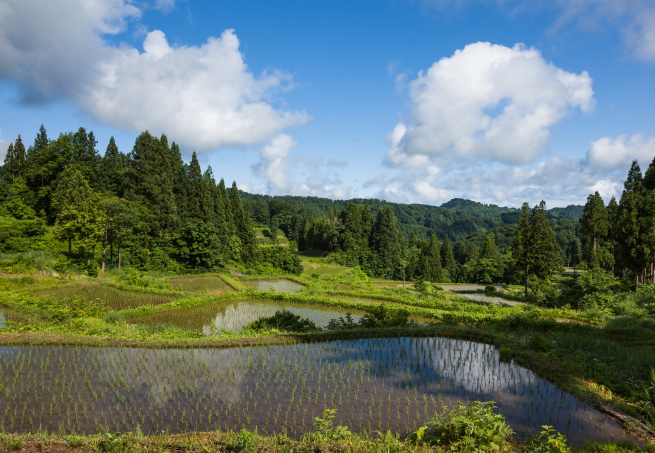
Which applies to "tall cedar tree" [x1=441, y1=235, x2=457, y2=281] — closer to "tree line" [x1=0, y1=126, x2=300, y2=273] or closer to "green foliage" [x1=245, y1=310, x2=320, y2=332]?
"tree line" [x1=0, y1=126, x2=300, y2=273]

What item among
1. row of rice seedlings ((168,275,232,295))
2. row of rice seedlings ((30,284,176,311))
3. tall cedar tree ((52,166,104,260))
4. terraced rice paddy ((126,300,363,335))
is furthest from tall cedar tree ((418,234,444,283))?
tall cedar tree ((52,166,104,260))

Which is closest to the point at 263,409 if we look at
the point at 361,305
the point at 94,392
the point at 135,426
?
the point at 135,426

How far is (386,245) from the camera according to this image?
63.5m

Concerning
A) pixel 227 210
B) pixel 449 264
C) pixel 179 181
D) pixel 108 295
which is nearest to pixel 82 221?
pixel 108 295

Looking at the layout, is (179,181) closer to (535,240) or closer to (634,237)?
(535,240)

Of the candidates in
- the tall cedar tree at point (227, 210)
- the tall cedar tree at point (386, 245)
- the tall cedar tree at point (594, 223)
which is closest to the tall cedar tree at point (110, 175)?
the tall cedar tree at point (227, 210)

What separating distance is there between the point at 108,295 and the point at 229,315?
8.51m

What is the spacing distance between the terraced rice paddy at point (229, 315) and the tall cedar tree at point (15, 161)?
5226 cm

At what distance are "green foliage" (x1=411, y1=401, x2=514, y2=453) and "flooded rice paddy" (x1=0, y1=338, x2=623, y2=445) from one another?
882mm

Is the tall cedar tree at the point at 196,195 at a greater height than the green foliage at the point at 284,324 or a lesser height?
greater

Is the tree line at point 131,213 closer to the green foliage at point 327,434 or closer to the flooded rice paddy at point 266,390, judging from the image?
the flooded rice paddy at point 266,390

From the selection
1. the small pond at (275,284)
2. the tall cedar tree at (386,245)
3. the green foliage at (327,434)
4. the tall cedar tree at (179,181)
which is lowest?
the small pond at (275,284)

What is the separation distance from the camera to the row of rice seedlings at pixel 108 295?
20219 mm

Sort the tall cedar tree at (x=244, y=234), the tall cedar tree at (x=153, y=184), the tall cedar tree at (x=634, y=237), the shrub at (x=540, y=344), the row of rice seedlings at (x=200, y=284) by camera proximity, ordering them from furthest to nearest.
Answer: the tall cedar tree at (x=244, y=234)
the tall cedar tree at (x=153, y=184)
the row of rice seedlings at (x=200, y=284)
the tall cedar tree at (x=634, y=237)
the shrub at (x=540, y=344)
